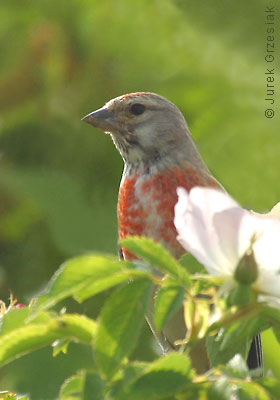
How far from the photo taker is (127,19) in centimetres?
244

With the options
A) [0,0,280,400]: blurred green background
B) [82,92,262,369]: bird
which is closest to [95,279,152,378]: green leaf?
[82,92,262,369]: bird

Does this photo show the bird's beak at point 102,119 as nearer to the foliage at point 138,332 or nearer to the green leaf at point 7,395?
the green leaf at point 7,395

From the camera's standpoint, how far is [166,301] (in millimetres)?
665

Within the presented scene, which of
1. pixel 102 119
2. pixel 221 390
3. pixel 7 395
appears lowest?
pixel 7 395

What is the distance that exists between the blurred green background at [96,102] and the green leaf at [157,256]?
1.39m

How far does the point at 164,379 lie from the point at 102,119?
161 cm

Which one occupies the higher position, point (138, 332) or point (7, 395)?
point (138, 332)

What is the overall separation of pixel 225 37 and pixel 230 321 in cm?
173

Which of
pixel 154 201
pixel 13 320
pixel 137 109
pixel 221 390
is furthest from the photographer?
pixel 137 109

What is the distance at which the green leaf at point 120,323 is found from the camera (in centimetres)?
63

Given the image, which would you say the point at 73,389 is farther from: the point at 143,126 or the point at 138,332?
the point at 143,126

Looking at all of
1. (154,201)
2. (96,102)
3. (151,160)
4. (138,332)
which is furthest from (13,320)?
(96,102)

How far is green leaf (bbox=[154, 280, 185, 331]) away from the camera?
2.15ft

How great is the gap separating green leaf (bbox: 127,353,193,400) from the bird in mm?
1147
